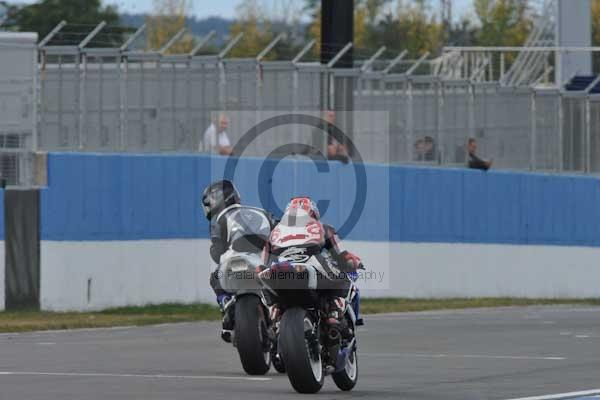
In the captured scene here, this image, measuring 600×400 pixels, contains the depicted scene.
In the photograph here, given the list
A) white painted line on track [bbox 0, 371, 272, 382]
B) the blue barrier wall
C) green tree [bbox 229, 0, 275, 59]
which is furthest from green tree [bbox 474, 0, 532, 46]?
white painted line on track [bbox 0, 371, 272, 382]

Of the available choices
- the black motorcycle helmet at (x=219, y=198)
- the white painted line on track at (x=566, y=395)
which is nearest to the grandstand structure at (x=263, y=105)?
the black motorcycle helmet at (x=219, y=198)

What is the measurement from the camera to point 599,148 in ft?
117

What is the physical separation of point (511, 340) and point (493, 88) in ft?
44.6

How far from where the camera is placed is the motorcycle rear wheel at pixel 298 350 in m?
13.6

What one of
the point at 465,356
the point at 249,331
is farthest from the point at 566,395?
the point at 465,356

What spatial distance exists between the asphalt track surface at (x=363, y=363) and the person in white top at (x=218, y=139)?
4.02 m

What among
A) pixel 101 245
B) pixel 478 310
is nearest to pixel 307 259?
pixel 101 245

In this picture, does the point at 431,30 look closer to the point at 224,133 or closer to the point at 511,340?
the point at 224,133

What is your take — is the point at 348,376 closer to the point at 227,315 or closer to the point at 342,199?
the point at 227,315

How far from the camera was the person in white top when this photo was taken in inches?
1075

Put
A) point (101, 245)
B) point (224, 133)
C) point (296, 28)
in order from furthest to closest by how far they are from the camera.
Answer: point (296, 28) < point (224, 133) < point (101, 245)

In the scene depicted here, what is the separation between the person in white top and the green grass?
245 centimetres

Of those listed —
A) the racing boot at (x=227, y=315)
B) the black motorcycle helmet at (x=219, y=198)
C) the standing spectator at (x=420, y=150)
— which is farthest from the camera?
the standing spectator at (x=420, y=150)

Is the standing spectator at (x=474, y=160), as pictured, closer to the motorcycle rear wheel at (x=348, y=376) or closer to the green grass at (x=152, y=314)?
the green grass at (x=152, y=314)
